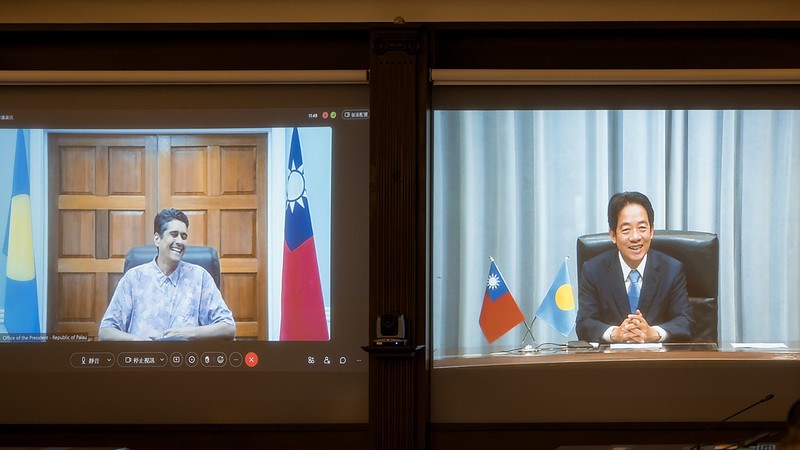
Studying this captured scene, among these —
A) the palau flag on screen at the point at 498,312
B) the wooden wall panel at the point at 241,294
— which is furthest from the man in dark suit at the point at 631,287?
the wooden wall panel at the point at 241,294

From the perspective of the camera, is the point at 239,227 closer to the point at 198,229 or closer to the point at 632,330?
the point at 198,229

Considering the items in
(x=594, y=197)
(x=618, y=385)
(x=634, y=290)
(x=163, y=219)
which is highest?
(x=594, y=197)

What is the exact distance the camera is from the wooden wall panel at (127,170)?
15.8 feet

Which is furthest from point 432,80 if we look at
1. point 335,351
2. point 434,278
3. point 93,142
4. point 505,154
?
point 93,142

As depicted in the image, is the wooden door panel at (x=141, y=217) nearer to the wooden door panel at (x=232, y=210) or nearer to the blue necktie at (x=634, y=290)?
the wooden door panel at (x=232, y=210)

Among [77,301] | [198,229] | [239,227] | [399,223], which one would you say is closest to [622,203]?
[399,223]

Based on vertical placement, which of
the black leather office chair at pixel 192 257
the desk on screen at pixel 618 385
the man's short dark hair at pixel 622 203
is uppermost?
the man's short dark hair at pixel 622 203

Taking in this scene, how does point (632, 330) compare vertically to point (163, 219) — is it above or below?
below

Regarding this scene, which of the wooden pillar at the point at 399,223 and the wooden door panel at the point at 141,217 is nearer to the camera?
the wooden pillar at the point at 399,223

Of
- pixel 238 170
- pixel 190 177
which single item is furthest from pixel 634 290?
pixel 190 177

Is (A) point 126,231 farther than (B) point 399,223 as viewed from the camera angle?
Yes

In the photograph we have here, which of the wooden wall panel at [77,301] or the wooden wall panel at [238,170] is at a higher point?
the wooden wall panel at [238,170]

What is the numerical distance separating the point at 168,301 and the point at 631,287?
8.19 feet

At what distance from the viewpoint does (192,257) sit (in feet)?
15.8
